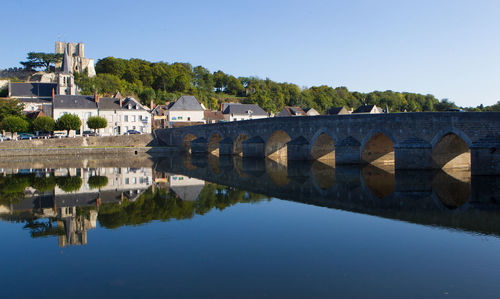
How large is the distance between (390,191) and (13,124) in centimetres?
3907

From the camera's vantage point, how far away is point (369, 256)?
25.8 feet

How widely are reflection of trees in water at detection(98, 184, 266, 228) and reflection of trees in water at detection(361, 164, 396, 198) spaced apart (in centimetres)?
413

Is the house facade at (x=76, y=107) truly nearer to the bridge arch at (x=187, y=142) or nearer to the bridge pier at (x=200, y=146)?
the bridge arch at (x=187, y=142)

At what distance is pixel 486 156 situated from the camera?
59.0ft

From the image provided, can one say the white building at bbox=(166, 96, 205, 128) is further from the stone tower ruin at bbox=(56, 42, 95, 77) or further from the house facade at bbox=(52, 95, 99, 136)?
the stone tower ruin at bbox=(56, 42, 95, 77)

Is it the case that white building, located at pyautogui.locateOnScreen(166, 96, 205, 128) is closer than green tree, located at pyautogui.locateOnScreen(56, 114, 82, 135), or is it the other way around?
green tree, located at pyautogui.locateOnScreen(56, 114, 82, 135)

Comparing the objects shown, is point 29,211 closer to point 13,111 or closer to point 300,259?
point 300,259

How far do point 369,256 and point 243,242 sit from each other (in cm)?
259

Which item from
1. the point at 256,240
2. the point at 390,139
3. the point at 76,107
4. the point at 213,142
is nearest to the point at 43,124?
the point at 76,107

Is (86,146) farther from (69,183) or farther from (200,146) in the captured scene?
(69,183)

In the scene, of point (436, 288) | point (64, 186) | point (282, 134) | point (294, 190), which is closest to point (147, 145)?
point (282, 134)

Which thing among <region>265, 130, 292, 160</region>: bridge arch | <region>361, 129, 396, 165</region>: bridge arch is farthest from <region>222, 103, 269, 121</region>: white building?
<region>361, 129, 396, 165</region>: bridge arch

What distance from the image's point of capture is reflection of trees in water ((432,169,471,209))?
13.0 meters

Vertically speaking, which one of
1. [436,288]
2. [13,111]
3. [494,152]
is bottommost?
[436,288]
